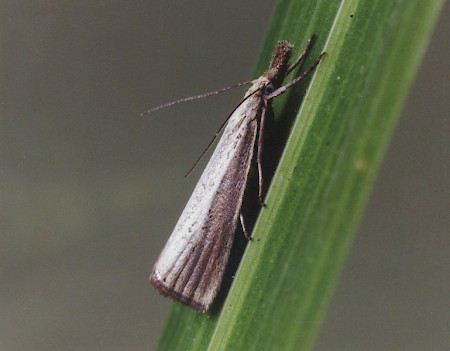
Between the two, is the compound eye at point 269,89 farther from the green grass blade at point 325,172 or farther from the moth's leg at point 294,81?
the green grass blade at point 325,172

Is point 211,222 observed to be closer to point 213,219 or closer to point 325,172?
point 213,219

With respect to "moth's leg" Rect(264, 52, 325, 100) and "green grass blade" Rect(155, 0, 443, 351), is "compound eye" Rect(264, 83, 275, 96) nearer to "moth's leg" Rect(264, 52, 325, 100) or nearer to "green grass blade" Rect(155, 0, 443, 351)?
"moth's leg" Rect(264, 52, 325, 100)

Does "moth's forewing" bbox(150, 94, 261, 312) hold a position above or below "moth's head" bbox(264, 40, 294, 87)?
below

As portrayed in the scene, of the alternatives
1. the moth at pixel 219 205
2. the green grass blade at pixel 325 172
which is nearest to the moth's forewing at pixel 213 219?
the moth at pixel 219 205

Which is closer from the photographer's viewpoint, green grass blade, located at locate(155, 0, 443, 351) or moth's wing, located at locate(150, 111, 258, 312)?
green grass blade, located at locate(155, 0, 443, 351)

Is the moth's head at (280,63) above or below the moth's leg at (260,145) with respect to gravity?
above

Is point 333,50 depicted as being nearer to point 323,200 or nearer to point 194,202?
point 323,200

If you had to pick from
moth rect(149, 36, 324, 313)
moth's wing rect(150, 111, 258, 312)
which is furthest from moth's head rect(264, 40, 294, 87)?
moth's wing rect(150, 111, 258, 312)
